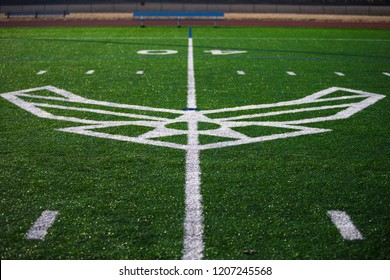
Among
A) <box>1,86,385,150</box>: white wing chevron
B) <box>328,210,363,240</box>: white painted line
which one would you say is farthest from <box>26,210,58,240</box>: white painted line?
<box>328,210,363,240</box>: white painted line

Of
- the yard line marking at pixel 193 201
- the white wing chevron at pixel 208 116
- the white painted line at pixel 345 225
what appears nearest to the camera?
the yard line marking at pixel 193 201

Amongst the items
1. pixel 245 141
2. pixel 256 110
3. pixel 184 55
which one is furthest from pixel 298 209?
pixel 184 55

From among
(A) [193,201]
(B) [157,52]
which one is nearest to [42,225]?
(A) [193,201]

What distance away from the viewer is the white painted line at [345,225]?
307 centimetres

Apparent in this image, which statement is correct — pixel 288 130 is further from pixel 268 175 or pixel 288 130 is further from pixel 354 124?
pixel 268 175

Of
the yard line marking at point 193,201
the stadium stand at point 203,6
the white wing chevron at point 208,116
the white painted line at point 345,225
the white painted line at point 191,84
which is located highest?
the stadium stand at point 203,6

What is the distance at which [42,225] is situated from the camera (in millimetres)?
3227

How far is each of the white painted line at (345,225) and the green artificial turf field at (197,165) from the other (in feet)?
0.05

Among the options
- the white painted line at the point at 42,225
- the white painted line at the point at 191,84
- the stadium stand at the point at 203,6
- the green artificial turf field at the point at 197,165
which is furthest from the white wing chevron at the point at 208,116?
the stadium stand at the point at 203,6

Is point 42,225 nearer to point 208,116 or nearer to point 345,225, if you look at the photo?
point 345,225

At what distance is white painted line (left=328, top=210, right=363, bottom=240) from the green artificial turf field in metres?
0.01

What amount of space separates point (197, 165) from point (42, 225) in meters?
1.64

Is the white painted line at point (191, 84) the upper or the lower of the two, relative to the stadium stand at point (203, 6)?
lower

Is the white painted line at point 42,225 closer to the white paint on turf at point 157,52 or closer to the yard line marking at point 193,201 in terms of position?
the yard line marking at point 193,201
